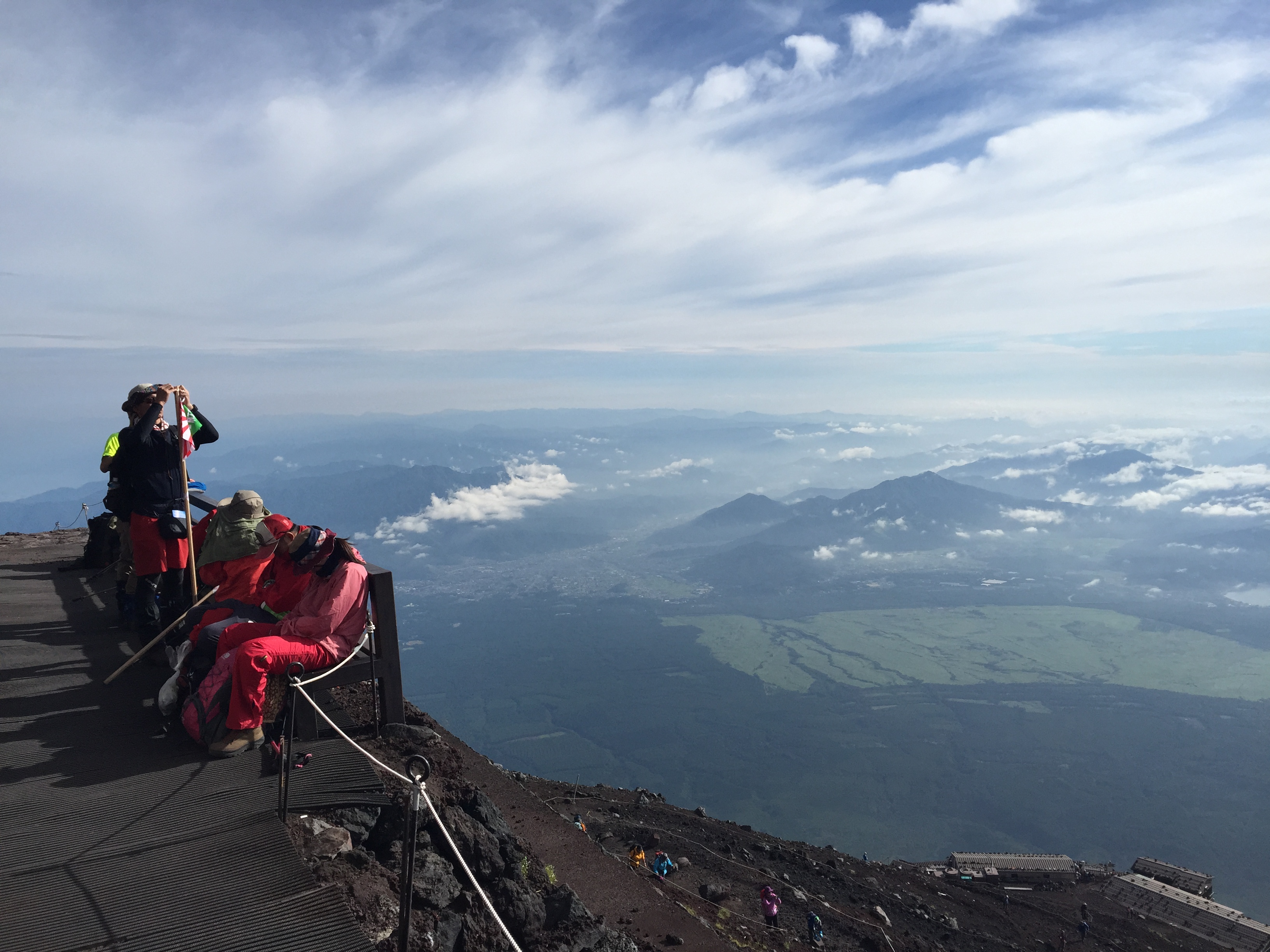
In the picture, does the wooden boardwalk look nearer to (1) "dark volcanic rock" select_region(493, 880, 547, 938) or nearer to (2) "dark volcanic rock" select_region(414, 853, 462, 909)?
(2) "dark volcanic rock" select_region(414, 853, 462, 909)

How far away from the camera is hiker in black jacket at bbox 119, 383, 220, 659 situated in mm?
7129

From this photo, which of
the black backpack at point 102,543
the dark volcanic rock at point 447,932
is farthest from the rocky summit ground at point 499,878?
the black backpack at point 102,543

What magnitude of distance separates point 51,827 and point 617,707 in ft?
679

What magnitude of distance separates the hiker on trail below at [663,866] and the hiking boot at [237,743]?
33.5 feet

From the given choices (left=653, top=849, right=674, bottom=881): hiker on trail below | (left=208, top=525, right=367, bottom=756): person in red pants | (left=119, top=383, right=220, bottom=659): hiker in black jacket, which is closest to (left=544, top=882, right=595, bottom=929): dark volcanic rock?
(left=208, top=525, right=367, bottom=756): person in red pants

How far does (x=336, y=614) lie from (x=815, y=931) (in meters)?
12.2

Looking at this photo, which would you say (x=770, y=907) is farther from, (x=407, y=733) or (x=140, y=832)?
(x=140, y=832)

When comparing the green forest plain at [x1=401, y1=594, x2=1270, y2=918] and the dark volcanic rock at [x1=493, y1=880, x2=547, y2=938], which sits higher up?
the dark volcanic rock at [x1=493, y1=880, x2=547, y2=938]

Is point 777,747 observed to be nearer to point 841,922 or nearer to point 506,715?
point 506,715

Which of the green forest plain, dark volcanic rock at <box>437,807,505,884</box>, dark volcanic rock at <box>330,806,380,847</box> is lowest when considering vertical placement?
the green forest plain

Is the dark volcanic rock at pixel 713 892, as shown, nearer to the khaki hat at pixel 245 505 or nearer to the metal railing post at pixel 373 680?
the metal railing post at pixel 373 680

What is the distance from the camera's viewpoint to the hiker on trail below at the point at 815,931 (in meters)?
12.5

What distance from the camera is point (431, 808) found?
2766mm

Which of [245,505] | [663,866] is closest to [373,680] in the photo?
[245,505]
